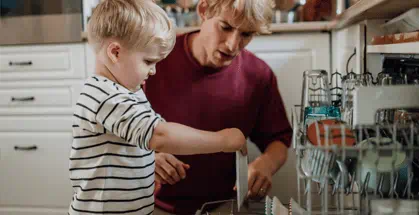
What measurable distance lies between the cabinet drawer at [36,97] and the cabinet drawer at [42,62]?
0.05m

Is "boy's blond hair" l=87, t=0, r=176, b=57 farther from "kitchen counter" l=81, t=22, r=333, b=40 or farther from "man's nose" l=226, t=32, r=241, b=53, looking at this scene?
"kitchen counter" l=81, t=22, r=333, b=40

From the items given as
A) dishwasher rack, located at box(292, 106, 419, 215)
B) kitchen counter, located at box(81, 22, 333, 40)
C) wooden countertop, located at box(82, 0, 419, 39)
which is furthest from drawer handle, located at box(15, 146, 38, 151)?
dishwasher rack, located at box(292, 106, 419, 215)

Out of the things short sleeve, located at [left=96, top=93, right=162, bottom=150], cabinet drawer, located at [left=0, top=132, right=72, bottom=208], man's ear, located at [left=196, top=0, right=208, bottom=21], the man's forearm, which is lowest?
cabinet drawer, located at [left=0, top=132, right=72, bottom=208]

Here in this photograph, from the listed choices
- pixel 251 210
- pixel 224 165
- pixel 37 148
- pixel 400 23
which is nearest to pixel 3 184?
pixel 37 148

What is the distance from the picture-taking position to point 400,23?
936 millimetres

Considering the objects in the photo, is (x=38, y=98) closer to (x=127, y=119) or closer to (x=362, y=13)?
(x=127, y=119)

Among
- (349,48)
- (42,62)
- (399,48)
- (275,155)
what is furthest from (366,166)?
(42,62)

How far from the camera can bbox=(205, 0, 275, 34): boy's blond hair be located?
1131mm

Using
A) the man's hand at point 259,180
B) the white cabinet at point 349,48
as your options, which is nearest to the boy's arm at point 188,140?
the man's hand at point 259,180

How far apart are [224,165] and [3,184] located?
3.82 ft

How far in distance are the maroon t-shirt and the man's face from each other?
0.07 m

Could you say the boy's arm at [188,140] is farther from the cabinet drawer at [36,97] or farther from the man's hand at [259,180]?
the cabinet drawer at [36,97]

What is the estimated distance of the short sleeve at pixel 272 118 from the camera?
1392 mm

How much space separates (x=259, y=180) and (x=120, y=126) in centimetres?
42
